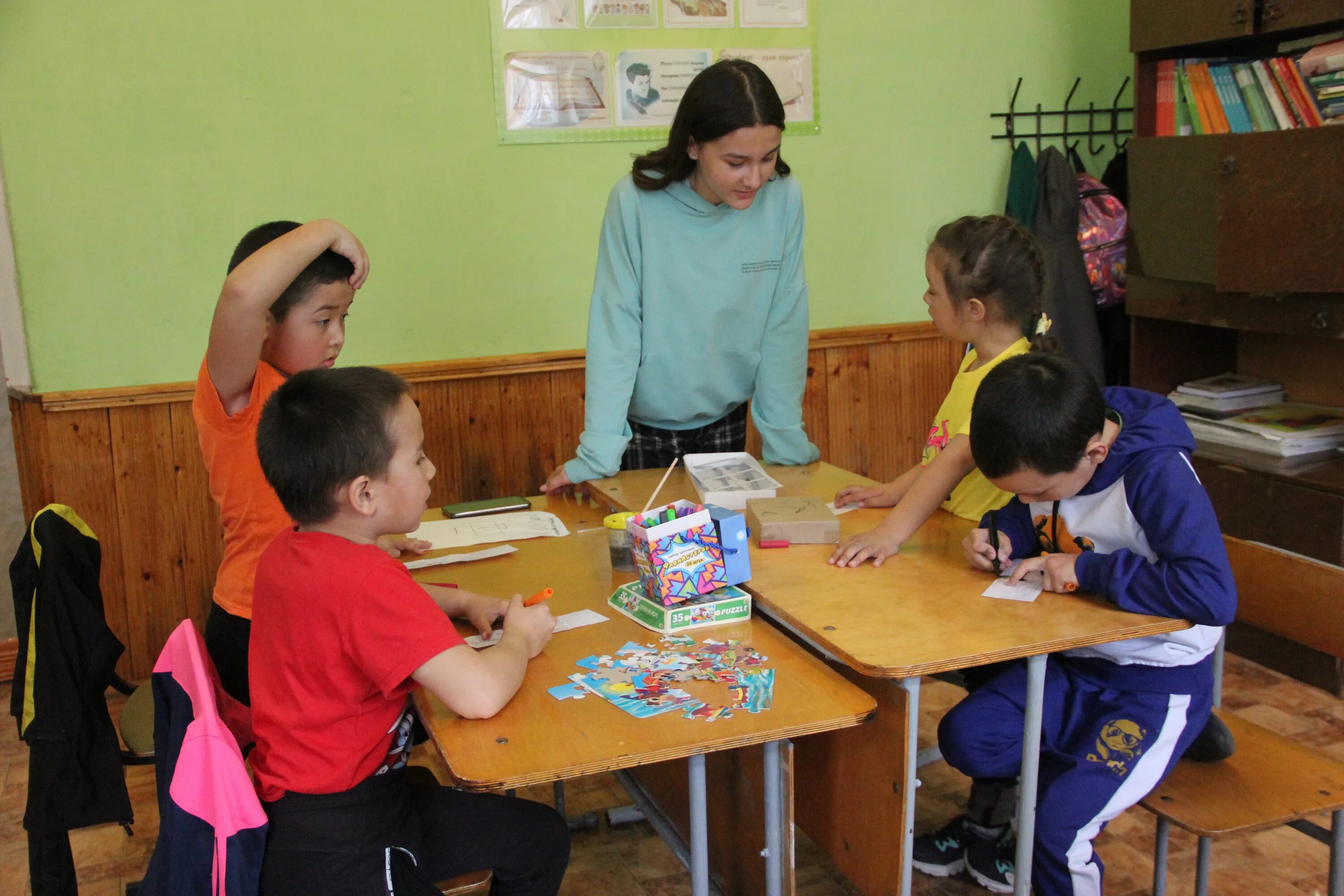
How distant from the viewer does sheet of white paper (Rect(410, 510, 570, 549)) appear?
2207mm

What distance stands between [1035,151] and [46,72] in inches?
121

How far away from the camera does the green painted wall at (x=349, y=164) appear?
9.96 feet

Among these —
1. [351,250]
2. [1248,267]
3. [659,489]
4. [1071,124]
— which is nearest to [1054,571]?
[659,489]

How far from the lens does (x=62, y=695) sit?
5.63 ft

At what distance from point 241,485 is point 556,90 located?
2.02 m

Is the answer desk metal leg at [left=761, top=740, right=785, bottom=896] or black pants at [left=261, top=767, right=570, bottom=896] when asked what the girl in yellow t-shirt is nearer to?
desk metal leg at [left=761, top=740, right=785, bottom=896]

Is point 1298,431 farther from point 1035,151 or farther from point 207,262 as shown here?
point 207,262

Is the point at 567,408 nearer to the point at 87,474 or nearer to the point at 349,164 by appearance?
the point at 349,164

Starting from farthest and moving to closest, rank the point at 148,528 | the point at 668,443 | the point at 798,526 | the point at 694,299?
1. the point at 148,528
2. the point at 668,443
3. the point at 694,299
4. the point at 798,526

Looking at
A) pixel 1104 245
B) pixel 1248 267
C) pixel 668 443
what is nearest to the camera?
pixel 668 443

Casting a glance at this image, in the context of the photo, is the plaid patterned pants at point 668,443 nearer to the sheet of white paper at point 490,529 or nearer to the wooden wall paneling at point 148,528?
the sheet of white paper at point 490,529

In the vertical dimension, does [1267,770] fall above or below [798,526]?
below

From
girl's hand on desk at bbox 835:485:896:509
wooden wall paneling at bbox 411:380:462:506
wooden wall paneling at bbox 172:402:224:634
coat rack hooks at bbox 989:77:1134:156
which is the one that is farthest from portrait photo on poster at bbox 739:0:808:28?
wooden wall paneling at bbox 172:402:224:634

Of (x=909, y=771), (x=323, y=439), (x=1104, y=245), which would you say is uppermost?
(x=1104, y=245)
